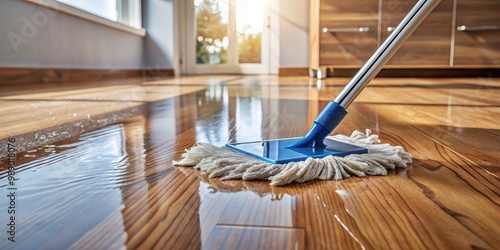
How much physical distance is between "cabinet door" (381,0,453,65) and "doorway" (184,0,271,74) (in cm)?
139

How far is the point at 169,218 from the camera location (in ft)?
1.25

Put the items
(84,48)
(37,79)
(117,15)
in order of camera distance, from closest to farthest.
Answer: (37,79), (84,48), (117,15)

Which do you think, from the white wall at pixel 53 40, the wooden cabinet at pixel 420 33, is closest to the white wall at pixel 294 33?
the wooden cabinet at pixel 420 33

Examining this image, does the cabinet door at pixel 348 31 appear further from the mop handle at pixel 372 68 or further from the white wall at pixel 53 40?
the mop handle at pixel 372 68

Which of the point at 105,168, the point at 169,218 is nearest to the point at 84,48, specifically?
the point at 105,168

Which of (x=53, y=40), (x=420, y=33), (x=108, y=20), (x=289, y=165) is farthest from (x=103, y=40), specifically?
(x=289, y=165)

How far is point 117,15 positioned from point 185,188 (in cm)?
349

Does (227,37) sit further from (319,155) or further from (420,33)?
(319,155)

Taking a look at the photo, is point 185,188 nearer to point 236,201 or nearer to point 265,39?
point 236,201

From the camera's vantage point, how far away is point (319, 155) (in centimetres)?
58

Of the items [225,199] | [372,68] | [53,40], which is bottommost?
[225,199]

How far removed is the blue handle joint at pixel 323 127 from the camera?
63 centimetres

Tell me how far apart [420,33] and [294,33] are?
1135 mm

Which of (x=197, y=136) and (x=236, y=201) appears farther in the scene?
(x=197, y=136)
